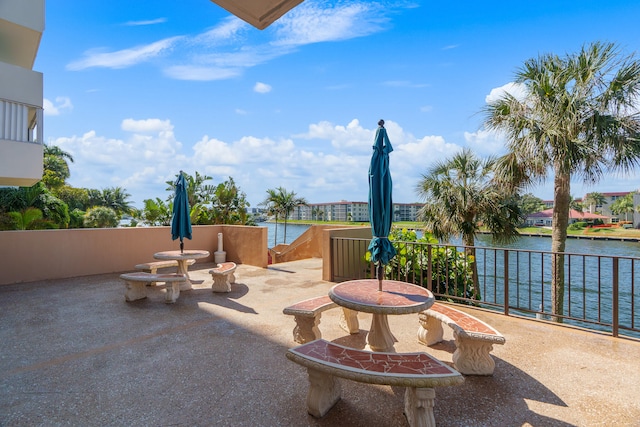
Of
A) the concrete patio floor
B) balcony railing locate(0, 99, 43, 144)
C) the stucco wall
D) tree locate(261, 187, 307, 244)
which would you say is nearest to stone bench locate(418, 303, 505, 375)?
the concrete patio floor

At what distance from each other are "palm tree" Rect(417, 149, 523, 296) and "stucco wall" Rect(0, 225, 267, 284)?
275 inches

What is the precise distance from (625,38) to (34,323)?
530 inches

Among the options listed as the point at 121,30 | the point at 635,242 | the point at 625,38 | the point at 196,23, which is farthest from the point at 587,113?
the point at 635,242

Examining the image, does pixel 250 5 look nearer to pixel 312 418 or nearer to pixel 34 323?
pixel 312 418

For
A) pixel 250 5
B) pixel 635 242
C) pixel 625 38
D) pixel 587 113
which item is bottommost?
pixel 635 242

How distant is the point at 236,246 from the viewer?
10.2m

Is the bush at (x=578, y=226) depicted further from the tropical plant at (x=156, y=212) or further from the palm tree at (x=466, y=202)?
the tropical plant at (x=156, y=212)

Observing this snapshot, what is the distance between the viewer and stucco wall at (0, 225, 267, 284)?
24.9ft

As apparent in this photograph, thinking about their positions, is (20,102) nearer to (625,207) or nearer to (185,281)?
(185,281)

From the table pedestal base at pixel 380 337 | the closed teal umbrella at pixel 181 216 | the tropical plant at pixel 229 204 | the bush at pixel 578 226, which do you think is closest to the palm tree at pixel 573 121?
the table pedestal base at pixel 380 337

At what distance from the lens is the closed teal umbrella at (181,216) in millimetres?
6934

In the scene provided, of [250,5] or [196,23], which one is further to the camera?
[196,23]

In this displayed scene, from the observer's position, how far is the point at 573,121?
798 centimetres

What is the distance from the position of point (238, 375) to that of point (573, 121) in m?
9.41
